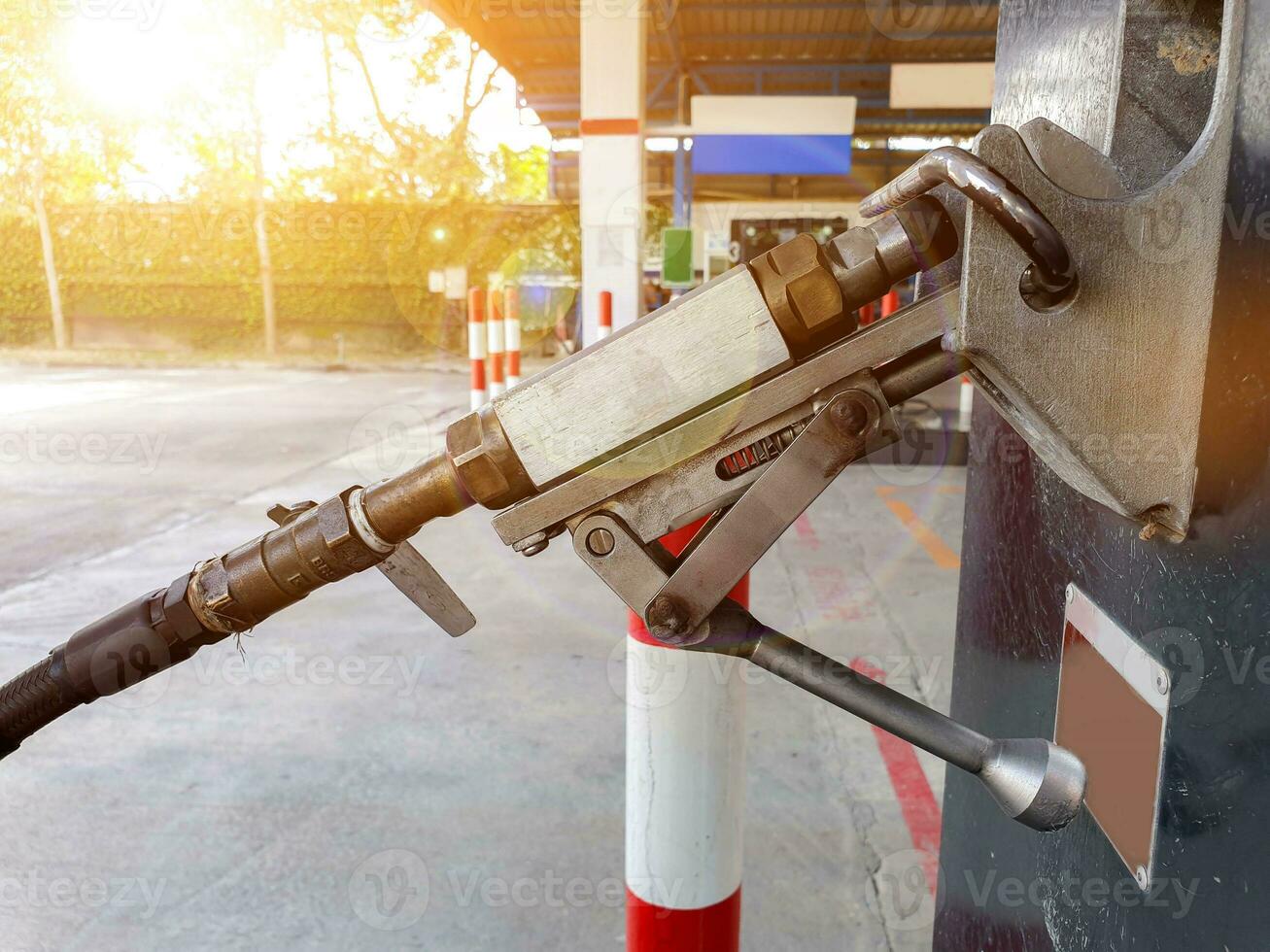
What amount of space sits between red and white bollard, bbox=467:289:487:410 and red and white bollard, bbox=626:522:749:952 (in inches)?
215

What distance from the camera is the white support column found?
8078 mm

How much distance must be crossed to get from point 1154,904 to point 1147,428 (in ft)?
1.00

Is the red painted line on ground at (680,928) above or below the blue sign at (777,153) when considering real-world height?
below

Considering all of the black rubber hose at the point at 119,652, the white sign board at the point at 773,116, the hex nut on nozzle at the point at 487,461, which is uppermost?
the white sign board at the point at 773,116

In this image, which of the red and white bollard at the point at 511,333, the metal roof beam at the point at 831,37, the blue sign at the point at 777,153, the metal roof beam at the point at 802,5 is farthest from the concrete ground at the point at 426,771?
the metal roof beam at the point at 831,37

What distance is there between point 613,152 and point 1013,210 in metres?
8.16

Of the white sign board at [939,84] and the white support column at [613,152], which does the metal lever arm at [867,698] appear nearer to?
the white support column at [613,152]

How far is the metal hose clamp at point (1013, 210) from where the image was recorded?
1.78ft

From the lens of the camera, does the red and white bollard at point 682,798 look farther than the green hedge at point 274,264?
No

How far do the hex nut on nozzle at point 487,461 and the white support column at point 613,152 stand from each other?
7.40m

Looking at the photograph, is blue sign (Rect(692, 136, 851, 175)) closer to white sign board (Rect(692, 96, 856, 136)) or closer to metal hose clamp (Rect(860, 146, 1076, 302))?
white sign board (Rect(692, 96, 856, 136))

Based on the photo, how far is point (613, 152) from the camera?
8297mm

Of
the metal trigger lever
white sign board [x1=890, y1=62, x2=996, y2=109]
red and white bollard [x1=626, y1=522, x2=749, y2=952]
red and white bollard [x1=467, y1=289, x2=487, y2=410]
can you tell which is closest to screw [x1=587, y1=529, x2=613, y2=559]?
the metal trigger lever

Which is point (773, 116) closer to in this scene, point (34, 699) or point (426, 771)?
point (426, 771)
